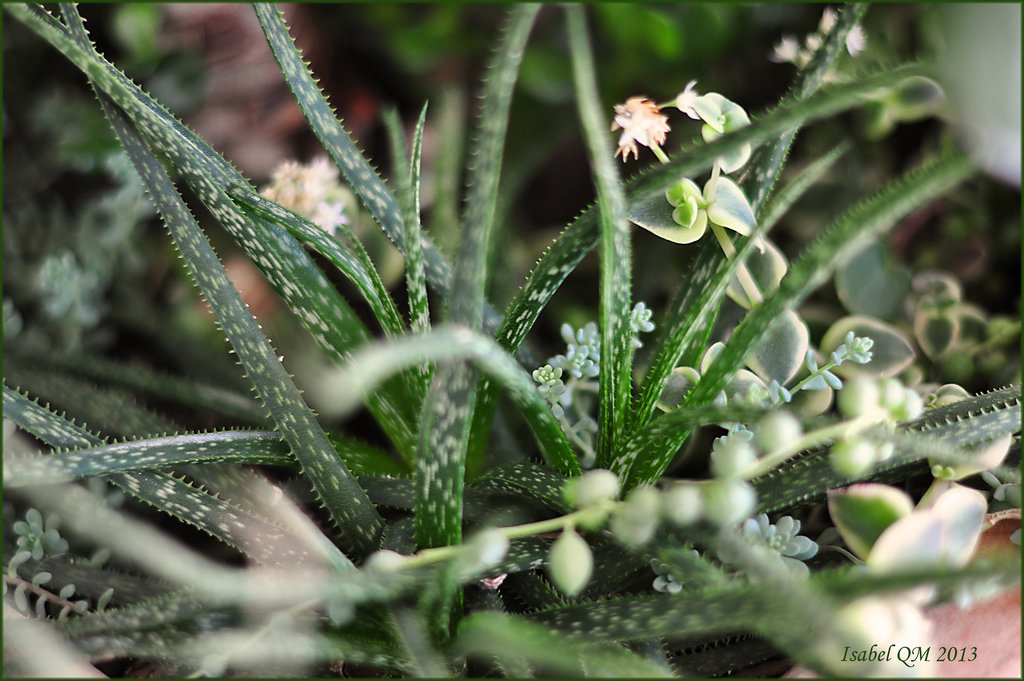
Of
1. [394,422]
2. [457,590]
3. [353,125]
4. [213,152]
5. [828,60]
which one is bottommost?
[457,590]

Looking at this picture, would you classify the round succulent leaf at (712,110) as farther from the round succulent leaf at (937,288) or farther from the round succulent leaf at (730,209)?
the round succulent leaf at (937,288)

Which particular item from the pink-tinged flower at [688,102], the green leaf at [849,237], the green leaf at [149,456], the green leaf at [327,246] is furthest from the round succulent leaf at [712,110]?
the green leaf at [149,456]

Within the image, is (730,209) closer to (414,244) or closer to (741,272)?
(741,272)

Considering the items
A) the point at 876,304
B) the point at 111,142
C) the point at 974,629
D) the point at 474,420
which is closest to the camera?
the point at 974,629

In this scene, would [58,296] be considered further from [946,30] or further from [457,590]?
[946,30]

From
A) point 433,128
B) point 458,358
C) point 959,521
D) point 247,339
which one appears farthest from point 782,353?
point 433,128

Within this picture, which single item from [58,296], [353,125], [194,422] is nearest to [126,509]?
[194,422]
